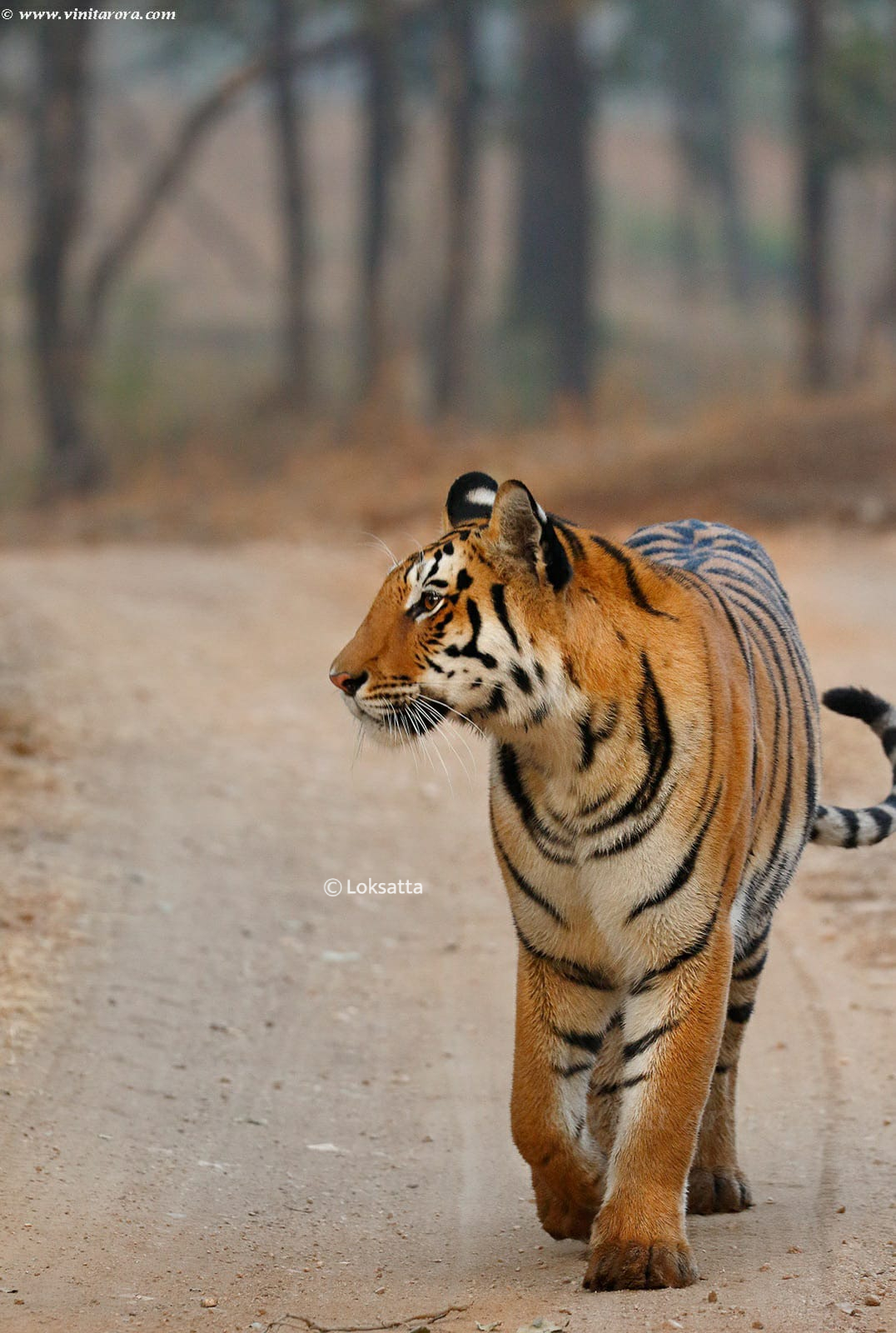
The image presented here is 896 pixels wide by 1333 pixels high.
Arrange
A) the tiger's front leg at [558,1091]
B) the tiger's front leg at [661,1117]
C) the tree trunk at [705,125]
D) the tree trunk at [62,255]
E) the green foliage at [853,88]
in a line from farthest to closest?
the tree trunk at [705,125], the green foliage at [853,88], the tree trunk at [62,255], the tiger's front leg at [558,1091], the tiger's front leg at [661,1117]

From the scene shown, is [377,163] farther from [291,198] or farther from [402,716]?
[402,716]

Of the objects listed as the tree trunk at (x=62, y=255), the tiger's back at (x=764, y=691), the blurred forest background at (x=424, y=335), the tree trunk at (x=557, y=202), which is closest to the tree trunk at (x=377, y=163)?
the blurred forest background at (x=424, y=335)

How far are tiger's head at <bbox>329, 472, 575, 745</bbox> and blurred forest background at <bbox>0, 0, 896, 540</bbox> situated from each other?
10.2m

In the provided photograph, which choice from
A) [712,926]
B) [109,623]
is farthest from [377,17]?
[712,926]

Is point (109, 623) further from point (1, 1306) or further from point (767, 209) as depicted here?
point (767, 209)

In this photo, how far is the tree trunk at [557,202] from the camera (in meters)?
23.8

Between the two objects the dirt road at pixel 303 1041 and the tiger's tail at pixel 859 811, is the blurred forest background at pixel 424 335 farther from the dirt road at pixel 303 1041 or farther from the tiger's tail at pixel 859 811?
the tiger's tail at pixel 859 811

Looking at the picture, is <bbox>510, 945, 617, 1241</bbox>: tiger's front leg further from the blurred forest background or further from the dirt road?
the blurred forest background

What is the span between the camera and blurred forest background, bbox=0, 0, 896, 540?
1535 cm

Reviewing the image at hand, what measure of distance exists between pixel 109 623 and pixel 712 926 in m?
7.16

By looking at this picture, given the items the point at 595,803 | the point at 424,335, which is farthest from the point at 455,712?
the point at 424,335

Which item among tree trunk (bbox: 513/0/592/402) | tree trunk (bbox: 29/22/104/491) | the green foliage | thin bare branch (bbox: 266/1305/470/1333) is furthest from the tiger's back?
tree trunk (bbox: 513/0/592/402)

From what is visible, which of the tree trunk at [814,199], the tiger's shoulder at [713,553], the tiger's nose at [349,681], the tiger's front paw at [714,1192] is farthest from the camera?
the tree trunk at [814,199]

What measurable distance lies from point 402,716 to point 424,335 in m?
23.7
